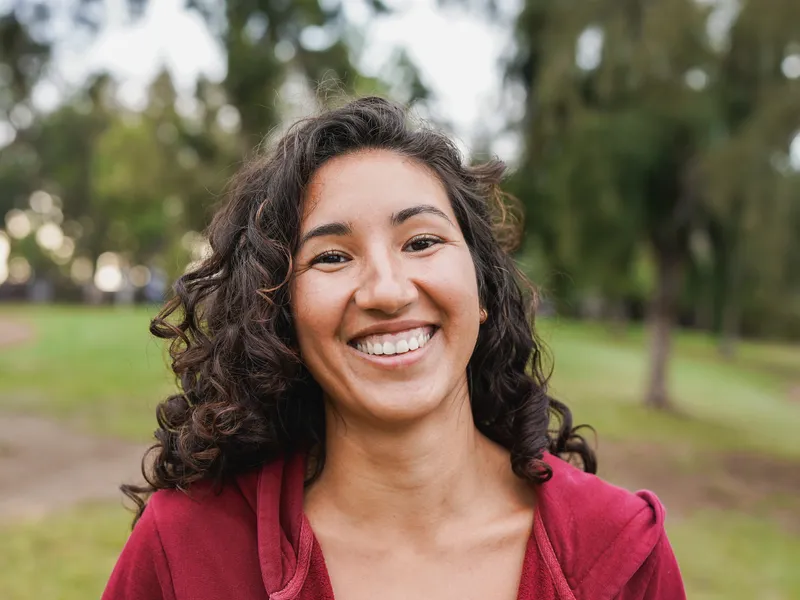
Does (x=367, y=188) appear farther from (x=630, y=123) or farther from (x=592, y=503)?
(x=630, y=123)

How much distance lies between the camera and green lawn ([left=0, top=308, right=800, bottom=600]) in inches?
199

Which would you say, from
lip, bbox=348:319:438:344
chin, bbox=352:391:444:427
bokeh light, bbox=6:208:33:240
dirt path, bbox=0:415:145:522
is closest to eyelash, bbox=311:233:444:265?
lip, bbox=348:319:438:344

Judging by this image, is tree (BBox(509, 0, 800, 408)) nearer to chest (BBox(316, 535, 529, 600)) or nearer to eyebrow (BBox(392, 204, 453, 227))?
eyebrow (BBox(392, 204, 453, 227))

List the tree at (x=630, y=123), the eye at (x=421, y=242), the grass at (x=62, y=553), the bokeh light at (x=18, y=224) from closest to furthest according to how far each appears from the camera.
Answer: the eye at (x=421, y=242) < the grass at (x=62, y=553) < the tree at (x=630, y=123) < the bokeh light at (x=18, y=224)

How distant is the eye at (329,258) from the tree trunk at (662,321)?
10.2 m

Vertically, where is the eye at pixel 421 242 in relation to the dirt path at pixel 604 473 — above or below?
above

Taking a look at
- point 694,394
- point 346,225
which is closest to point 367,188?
point 346,225

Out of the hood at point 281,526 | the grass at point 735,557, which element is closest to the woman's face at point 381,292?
the hood at point 281,526

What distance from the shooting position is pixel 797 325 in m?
27.9

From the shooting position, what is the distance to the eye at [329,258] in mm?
1585

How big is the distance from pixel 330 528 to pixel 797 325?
2987 centimetres

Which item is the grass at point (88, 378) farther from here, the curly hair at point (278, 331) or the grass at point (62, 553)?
the curly hair at point (278, 331)

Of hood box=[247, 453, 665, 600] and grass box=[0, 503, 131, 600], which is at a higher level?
hood box=[247, 453, 665, 600]

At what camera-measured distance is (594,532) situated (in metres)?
1.57
